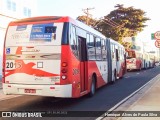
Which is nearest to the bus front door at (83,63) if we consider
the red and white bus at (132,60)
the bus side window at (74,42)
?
the bus side window at (74,42)

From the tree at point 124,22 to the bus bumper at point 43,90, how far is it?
52.3 meters

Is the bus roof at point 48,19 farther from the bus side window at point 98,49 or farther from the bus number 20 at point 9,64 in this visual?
the bus side window at point 98,49

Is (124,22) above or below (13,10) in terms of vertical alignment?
above

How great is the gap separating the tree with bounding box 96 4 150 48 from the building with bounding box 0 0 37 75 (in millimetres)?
27203

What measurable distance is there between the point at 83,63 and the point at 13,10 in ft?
71.8

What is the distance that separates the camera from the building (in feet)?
102

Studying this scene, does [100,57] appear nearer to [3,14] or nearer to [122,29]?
[3,14]

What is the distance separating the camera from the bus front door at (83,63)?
12.4m

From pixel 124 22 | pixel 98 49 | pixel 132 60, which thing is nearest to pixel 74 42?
pixel 98 49

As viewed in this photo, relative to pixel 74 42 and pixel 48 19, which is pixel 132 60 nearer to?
pixel 74 42

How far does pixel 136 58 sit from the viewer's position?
138 feet

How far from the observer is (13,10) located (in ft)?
108

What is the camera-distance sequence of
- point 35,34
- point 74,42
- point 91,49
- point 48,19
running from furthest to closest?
1. point 91,49
2. point 74,42
3. point 48,19
4. point 35,34

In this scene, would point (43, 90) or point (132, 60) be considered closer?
point (43, 90)
